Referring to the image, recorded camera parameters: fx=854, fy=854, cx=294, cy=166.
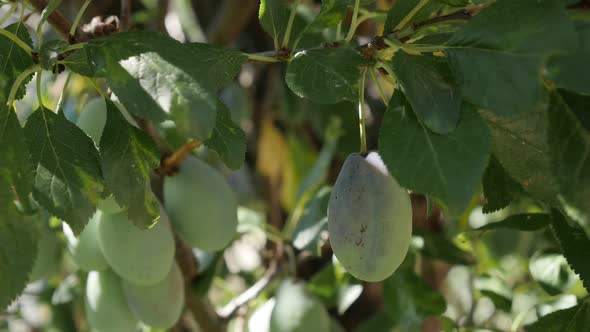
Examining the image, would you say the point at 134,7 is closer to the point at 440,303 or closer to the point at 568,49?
the point at 440,303

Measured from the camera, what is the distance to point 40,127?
1.83ft

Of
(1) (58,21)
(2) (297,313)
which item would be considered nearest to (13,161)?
(1) (58,21)

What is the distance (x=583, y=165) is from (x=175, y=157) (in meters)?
0.39

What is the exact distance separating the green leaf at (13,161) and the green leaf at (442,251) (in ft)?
1.65

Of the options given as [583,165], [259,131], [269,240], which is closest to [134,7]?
[259,131]

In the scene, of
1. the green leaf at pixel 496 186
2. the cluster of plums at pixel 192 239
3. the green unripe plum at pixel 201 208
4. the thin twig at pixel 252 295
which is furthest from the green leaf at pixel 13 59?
the thin twig at pixel 252 295

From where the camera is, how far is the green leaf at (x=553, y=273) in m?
0.78

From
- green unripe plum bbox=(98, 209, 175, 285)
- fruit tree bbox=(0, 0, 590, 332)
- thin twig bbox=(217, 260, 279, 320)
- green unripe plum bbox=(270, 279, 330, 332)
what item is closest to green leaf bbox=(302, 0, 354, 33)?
fruit tree bbox=(0, 0, 590, 332)

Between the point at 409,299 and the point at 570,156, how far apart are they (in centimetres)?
42

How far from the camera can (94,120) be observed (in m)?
0.65

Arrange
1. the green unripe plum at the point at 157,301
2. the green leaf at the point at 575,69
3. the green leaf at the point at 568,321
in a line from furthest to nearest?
the green unripe plum at the point at 157,301 → the green leaf at the point at 568,321 → the green leaf at the point at 575,69

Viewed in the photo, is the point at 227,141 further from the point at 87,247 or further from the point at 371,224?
the point at 87,247

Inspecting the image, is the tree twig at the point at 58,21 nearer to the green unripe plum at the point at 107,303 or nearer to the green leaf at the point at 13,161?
the green leaf at the point at 13,161

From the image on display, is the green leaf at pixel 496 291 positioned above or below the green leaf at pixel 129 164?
below
